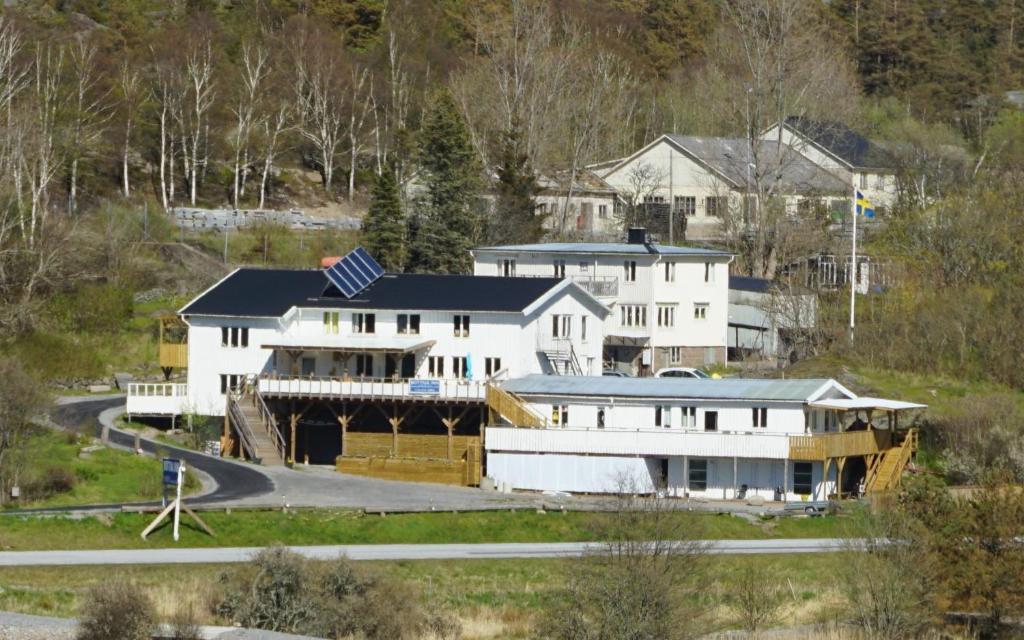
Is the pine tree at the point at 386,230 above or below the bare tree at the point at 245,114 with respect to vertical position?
below

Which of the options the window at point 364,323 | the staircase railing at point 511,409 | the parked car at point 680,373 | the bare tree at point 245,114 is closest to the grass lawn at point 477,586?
the staircase railing at point 511,409

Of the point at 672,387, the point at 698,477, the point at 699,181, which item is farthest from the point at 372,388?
the point at 699,181

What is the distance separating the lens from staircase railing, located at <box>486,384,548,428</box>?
63562mm

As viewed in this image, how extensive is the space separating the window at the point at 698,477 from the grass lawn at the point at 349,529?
6.19 m

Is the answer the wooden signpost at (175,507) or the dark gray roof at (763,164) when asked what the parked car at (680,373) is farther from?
the wooden signpost at (175,507)

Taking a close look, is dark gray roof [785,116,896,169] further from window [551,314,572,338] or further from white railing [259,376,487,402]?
white railing [259,376,487,402]

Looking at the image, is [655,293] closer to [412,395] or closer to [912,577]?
[412,395]

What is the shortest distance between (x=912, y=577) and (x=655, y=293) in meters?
38.0

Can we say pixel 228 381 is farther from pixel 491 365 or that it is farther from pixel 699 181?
pixel 699 181

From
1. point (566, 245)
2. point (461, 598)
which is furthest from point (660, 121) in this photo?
point (461, 598)

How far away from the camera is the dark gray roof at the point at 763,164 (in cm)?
10044

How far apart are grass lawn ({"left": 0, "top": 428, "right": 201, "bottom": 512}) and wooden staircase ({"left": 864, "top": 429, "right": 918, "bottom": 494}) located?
20420 millimetres

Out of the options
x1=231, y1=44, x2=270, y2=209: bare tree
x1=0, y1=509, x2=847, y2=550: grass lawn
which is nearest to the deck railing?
x1=0, y1=509, x2=847, y2=550: grass lawn

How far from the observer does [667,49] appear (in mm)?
150375
